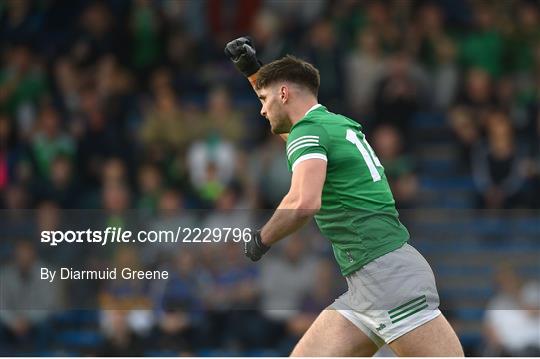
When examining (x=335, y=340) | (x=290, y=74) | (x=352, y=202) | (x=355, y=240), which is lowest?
(x=335, y=340)

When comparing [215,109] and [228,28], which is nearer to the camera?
[215,109]

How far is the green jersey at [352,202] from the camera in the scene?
5.54m

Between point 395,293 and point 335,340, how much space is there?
15.8 inches

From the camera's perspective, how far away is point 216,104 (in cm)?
1166

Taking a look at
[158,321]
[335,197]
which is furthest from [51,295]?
[335,197]

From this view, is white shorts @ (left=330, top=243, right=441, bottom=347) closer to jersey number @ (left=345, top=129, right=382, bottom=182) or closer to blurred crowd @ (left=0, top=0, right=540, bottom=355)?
jersey number @ (left=345, top=129, right=382, bottom=182)

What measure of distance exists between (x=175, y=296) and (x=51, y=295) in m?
0.86

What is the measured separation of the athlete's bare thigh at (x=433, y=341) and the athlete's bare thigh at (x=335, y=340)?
30 cm

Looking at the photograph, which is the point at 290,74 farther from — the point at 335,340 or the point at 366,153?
the point at 335,340

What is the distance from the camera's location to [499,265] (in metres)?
10.3

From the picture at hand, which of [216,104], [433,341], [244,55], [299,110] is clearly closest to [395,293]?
[433,341]

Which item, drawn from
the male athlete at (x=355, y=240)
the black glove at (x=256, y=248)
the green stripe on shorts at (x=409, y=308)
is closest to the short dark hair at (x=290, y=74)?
the male athlete at (x=355, y=240)

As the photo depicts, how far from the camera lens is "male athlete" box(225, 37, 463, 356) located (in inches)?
215

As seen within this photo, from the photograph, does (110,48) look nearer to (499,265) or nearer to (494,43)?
(494,43)
